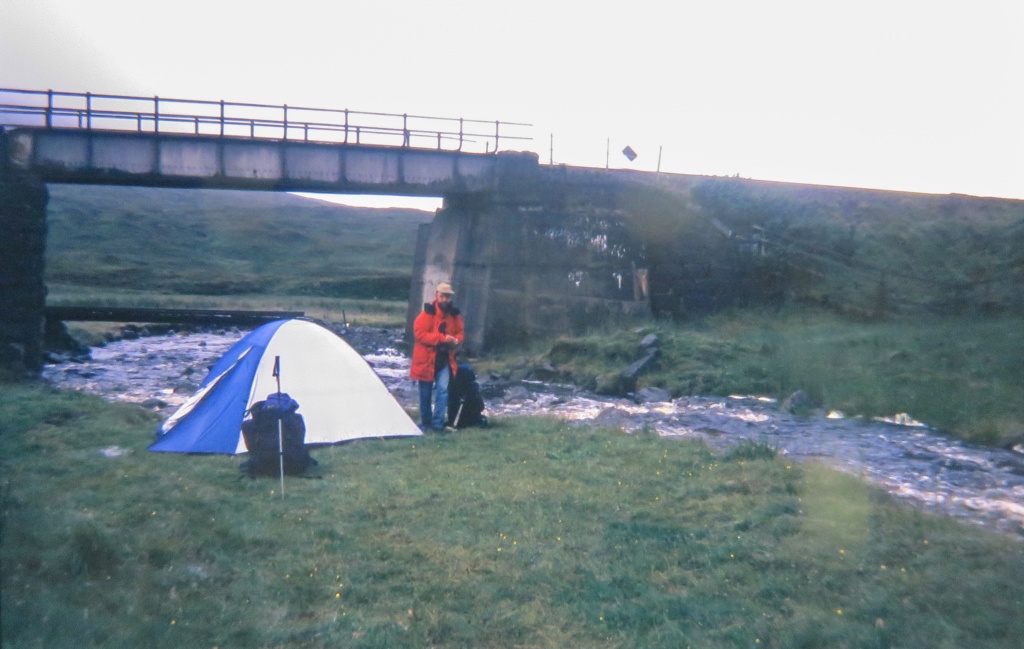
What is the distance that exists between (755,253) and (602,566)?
90.0ft

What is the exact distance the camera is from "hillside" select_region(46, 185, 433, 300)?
71.9 m

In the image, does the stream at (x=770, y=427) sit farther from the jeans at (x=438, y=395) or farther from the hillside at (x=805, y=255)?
the hillside at (x=805, y=255)

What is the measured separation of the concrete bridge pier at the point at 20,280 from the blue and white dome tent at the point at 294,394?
14572 millimetres

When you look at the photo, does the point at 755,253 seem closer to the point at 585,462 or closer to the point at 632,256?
the point at 632,256

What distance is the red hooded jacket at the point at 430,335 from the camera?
1320 cm

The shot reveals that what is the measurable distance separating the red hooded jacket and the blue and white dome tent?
61 centimetres

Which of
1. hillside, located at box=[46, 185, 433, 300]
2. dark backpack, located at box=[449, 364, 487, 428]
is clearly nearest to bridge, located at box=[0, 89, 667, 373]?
dark backpack, located at box=[449, 364, 487, 428]

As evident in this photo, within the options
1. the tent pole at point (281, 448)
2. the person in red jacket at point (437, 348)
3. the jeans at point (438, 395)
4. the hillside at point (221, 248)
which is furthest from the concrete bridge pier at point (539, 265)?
the hillside at point (221, 248)

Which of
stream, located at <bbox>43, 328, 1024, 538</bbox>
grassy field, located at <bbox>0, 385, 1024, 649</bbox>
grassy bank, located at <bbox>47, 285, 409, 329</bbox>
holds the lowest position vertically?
grassy bank, located at <bbox>47, 285, 409, 329</bbox>

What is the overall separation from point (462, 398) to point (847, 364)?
38.2 ft

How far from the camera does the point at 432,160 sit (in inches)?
1230

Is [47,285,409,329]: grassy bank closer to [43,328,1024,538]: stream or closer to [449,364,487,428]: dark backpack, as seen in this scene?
[43,328,1024,538]: stream

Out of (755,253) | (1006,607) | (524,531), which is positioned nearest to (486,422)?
(524,531)

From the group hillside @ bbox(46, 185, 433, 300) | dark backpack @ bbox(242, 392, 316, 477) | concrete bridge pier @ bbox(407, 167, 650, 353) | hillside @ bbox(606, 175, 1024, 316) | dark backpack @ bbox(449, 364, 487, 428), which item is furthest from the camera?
hillside @ bbox(46, 185, 433, 300)
